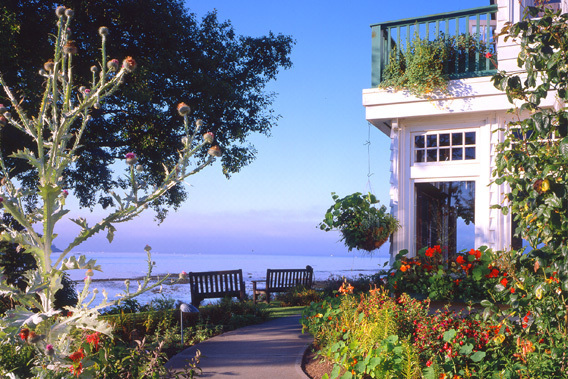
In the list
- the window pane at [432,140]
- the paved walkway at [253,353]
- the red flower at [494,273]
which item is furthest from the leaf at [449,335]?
the window pane at [432,140]

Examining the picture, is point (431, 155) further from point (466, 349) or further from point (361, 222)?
point (466, 349)

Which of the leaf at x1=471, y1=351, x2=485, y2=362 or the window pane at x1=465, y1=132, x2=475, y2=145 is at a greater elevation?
the window pane at x1=465, y1=132, x2=475, y2=145

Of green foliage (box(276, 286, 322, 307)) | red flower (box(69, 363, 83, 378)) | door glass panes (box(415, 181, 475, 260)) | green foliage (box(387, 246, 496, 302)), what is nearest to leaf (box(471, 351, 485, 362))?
green foliage (box(387, 246, 496, 302))

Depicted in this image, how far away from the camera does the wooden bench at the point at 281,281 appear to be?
480 inches

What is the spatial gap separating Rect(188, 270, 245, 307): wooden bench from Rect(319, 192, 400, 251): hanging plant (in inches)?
156

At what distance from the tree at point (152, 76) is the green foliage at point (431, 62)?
4.66 metres

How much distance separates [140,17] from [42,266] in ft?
30.2

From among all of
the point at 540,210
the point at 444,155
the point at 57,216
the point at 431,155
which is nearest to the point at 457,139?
the point at 444,155

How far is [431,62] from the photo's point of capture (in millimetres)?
7105

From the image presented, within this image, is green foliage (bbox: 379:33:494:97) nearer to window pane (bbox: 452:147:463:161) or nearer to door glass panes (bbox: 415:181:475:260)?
window pane (bbox: 452:147:463:161)

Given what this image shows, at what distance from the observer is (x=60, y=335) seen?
2.94m

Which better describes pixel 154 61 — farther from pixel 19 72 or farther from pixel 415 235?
pixel 415 235

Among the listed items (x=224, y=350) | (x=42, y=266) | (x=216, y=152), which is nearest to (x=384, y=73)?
(x=224, y=350)

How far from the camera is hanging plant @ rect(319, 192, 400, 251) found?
709cm
